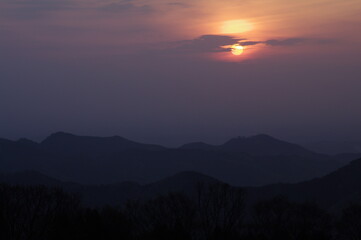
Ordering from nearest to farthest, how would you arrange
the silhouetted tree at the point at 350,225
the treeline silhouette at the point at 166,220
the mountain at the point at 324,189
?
the treeline silhouette at the point at 166,220
the silhouetted tree at the point at 350,225
the mountain at the point at 324,189

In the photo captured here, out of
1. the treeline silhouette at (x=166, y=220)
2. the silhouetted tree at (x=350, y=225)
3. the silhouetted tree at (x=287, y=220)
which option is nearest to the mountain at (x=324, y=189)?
the silhouetted tree at (x=287, y=220)

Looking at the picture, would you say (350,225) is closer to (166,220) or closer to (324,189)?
(166,220)

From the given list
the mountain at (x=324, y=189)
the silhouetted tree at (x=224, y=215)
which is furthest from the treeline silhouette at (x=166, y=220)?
the mountain at (x=324, y=189)

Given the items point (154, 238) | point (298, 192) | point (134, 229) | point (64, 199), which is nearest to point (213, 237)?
point (154, 238)

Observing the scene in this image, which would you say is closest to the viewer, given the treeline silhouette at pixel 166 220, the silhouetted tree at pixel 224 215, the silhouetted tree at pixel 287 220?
the treeline silhouette at pixel 166 220

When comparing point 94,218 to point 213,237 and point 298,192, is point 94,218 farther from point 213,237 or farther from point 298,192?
point 298,192

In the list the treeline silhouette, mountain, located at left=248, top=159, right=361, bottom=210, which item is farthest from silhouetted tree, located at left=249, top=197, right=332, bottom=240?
mountain, located at left=248, top=159, right=361, bottom=210

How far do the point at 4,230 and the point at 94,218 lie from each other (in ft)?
55.2

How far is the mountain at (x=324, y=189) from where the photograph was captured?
173 m

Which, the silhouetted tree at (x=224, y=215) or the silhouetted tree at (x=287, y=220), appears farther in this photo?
the silhouetted tree at (x=287, y=220)

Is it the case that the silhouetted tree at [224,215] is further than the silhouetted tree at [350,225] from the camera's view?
No

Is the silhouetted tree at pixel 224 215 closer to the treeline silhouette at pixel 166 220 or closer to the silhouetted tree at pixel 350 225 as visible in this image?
the treeline silhouette at pixel 166 220

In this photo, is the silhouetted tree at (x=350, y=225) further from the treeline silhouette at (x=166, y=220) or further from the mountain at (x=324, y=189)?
the mountain at (x=324, y=189)

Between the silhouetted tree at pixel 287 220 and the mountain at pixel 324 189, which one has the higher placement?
the mountain at pixel 324 189
